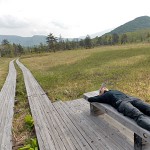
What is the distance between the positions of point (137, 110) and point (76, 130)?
2343 mm

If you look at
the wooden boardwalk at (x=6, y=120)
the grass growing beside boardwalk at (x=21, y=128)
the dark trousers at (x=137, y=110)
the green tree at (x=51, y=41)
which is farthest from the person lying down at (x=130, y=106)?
the green tree at (x=51, y=41)

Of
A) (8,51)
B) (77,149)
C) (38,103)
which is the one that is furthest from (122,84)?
(8,51)

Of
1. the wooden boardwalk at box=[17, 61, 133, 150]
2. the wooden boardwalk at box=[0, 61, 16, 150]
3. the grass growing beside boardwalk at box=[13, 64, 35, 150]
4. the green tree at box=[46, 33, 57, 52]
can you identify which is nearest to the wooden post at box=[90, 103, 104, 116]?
the wooden boardwalk at box=[17, 61, 133, 150]

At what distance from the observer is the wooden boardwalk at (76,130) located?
19.6 ft

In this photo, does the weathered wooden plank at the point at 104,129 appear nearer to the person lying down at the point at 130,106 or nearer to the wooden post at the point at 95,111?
the wooden post at the point at 95,111

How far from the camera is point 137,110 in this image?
5488 mm

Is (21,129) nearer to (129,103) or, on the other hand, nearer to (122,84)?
(129,103)

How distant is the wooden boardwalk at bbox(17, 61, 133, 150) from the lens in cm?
596

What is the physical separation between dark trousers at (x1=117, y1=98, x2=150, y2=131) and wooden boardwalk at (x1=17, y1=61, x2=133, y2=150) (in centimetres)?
86

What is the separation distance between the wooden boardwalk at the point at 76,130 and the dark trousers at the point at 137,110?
86 cm

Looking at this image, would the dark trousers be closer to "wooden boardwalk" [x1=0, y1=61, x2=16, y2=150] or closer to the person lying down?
the person lying down

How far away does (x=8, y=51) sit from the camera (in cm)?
11550

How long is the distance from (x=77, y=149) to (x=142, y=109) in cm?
202

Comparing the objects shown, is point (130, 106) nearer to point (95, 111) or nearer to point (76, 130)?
point (76, 130)
